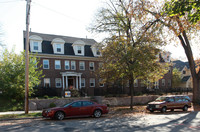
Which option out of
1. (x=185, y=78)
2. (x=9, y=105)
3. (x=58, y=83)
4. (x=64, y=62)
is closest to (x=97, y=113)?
(x=9, y=105)

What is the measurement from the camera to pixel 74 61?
3144 centimetres

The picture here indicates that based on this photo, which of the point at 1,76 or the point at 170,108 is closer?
the point at 170,108

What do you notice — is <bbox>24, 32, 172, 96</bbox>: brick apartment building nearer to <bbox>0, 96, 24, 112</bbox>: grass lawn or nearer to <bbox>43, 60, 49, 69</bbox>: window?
<bbox>43, 60, 49, 69</bbox>: window

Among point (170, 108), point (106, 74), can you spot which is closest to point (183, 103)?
point (170, 108)

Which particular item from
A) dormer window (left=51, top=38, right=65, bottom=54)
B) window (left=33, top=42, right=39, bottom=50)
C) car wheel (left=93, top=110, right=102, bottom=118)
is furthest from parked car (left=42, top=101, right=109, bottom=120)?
dormer window (left=51, top=38, right=65, bottom=54)

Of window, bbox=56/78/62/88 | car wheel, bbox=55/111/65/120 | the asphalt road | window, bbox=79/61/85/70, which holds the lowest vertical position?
the asphalt road

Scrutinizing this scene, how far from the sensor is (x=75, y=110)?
13930mm

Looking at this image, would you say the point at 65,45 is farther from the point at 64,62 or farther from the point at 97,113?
the point at 97,113

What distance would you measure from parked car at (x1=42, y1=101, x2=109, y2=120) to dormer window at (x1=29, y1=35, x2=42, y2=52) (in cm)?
1645

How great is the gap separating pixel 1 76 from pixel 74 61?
12.9 meters

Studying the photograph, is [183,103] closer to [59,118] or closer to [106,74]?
[106,74]

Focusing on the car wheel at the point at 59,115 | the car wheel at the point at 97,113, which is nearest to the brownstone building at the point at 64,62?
the car wheel at the point at 97,113

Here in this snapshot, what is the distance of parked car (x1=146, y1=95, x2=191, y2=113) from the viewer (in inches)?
701

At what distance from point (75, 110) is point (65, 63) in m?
17.4
